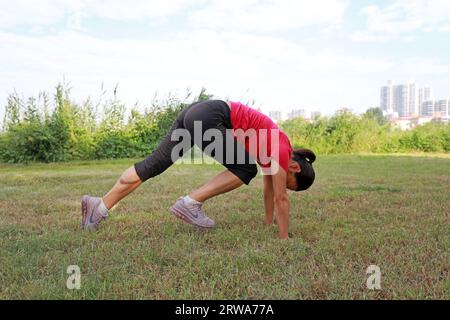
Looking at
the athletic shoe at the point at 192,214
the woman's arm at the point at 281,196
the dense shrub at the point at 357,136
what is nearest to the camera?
the woman's arm at the point at 281,196

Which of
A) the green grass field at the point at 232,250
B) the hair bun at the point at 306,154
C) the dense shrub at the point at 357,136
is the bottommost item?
the green grass field at the point at 232,250

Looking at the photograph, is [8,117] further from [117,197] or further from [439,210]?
[439,210]

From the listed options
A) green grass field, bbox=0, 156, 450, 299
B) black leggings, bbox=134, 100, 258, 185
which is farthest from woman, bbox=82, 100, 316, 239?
green grass field, bbox=0, 156, 450, 299

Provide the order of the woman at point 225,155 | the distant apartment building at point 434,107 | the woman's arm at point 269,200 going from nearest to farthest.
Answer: the woman at point 225,155 → the woman's arm at point 269,200 → the distant apartment building at point 434,107

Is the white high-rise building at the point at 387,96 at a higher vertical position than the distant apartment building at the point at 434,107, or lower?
higher

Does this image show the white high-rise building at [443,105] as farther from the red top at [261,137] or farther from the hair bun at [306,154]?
the red top at [261,137]

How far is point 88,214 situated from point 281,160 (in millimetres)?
1419

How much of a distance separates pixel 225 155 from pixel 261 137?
286 mm

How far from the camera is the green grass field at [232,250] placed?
6.39 ft

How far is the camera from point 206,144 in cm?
298

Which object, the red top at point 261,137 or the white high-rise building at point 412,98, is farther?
the white high-rise building at point 412,98

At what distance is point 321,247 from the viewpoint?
8.41 ft

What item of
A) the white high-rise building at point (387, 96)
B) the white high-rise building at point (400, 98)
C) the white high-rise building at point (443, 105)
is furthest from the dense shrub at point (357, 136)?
the white high-rise building at point (387, 96)
